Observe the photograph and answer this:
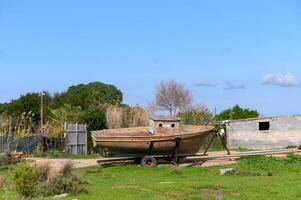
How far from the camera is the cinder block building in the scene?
45.3m

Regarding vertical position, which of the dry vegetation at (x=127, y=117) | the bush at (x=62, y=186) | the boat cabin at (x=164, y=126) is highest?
the dry vegetation at (x=127, y=117)

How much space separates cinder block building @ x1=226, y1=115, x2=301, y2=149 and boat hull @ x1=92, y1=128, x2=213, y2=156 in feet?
58.2

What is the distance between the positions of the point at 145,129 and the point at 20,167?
17307 millimetres

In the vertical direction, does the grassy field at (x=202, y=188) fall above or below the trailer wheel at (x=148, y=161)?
below

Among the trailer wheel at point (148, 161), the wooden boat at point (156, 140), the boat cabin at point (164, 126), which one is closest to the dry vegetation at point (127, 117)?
the wooden boat at point (156, 140)

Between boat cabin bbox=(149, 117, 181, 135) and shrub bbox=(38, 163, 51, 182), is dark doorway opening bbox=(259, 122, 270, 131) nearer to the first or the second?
boat cabin bbox=(149, 117, 181, 135)

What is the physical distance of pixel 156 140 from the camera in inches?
1117

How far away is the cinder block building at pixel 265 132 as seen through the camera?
45.3 m

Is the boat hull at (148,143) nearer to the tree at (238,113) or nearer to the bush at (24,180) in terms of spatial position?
the bush at (24,180)

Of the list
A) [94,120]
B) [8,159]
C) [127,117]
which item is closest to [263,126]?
[127,117]

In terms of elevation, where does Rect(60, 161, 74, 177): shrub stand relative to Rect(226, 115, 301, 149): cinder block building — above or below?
below

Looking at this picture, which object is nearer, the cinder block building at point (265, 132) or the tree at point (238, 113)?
the cinder block building at point (265, 132)

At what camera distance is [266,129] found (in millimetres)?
47125

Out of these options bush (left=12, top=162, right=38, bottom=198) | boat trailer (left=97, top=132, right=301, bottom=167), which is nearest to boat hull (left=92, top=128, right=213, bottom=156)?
boat trailer (left=97, top=132, right=301, bottom=167)
